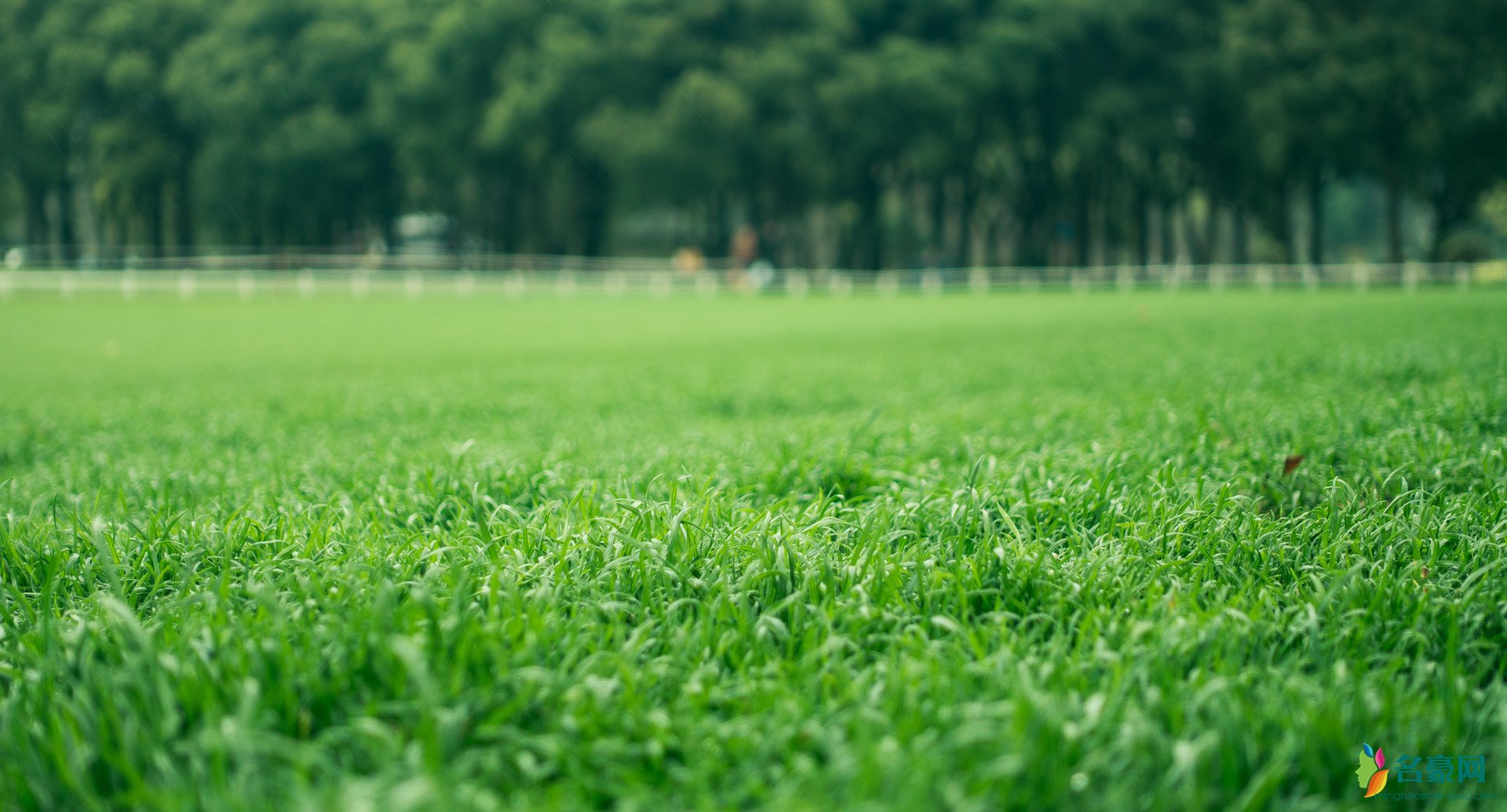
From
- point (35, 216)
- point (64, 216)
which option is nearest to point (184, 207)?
point (35, 216)

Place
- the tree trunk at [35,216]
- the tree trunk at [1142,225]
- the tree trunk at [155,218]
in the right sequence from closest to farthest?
the tree trunk at [1142,225] < the tree trunk at [155,218] < the tree trunk at [35,216]

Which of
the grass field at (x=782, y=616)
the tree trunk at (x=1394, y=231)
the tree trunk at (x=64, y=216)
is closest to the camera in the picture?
the grass field at (x=782, y=616)

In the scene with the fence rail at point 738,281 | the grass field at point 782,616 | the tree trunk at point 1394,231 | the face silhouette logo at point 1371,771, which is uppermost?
the tree trunk at point 1394,231

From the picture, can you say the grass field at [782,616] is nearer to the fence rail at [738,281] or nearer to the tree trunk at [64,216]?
the fence rail at [738,281]

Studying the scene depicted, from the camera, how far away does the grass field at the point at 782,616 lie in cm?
173

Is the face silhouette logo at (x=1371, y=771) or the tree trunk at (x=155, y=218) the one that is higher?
the tree trunk at (x=155, y=218)

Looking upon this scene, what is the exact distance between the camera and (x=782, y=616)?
8.09 feet

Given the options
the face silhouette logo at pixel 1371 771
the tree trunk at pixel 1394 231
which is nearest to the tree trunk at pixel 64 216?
the tree trunk at pixel 1394 231

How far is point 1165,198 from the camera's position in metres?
53.4

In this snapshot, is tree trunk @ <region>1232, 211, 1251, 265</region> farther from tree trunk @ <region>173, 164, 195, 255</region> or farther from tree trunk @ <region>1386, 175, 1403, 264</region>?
tree trunk @ <region>173, 164, 195, 255</region>

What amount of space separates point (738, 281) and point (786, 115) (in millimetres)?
9343

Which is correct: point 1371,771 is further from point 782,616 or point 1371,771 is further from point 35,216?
point 35,216

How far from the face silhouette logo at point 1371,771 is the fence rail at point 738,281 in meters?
39.4

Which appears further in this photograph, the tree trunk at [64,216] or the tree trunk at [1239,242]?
the tree trunk at [64,216]
